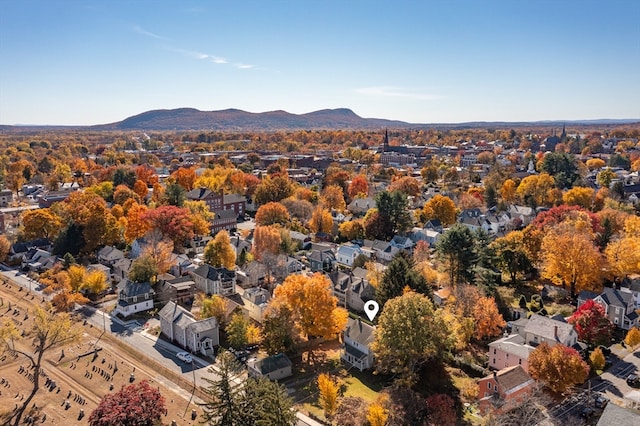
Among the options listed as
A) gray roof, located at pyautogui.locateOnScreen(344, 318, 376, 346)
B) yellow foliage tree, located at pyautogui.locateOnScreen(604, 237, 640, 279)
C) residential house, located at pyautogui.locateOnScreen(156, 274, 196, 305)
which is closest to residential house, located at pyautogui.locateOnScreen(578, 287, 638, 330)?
yellow foliage tree, located at pyautogui.locateOnScreen(604, 237, 640, 279)

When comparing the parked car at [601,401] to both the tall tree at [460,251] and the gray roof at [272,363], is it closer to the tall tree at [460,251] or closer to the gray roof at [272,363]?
the tall tree at [460,251]

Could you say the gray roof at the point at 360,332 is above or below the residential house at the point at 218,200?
below

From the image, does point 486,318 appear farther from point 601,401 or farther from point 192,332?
point 192,332

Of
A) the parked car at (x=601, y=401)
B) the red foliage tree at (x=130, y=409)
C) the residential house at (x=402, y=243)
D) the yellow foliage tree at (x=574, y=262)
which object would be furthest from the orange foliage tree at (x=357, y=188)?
the red foliage tree at (x=130, y=409)

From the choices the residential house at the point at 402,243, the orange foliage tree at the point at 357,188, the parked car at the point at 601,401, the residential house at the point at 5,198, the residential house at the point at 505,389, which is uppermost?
the orange foliage tree at the point at 357,188

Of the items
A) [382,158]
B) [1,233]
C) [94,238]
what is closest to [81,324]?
[94,238]

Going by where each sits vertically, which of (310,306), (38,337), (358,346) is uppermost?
(310,306)

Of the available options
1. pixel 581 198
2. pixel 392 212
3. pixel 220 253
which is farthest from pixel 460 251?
pixel 581 198

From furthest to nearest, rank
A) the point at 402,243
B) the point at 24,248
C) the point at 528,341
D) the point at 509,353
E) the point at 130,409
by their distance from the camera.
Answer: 1. the point at 402,243
2. the point at 24,248
3. the point at 528,341
4. the point at 509,353
5. the point at 130,409

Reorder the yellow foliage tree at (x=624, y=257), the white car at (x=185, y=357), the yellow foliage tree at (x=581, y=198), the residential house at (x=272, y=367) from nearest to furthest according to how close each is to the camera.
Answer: the residential house at (x=272, y=367)
the white car at (x=185, y=357)
the yellow foliage tree at (x=624, y=257)
the yellow foliage tree at (x=581, y=198)
